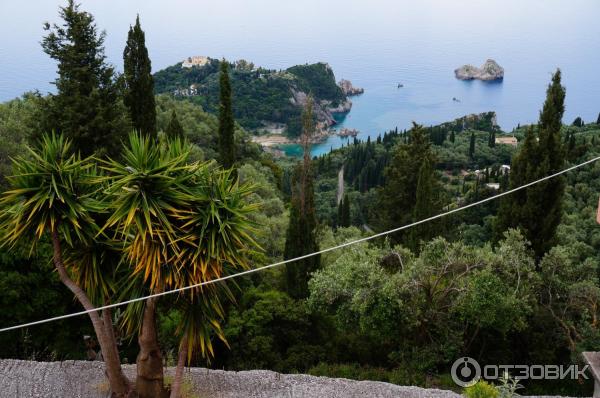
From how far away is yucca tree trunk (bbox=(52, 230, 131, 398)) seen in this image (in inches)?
237

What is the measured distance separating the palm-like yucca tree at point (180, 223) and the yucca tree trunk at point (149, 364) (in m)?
0.55

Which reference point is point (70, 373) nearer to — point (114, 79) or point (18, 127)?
point (114, 79)

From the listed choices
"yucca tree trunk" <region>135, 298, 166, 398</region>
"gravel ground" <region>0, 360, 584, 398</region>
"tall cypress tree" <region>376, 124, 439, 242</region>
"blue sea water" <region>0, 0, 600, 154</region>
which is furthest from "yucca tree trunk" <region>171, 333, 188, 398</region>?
"blue sea water" <region>0, 0, 600, 154</region>

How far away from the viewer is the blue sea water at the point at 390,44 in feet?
209

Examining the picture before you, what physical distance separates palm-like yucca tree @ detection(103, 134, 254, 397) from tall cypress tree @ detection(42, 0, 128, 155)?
4.41m

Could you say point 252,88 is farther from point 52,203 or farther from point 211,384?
point 52,203

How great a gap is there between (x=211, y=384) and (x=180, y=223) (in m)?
3.01

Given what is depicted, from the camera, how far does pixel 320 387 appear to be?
7.43m

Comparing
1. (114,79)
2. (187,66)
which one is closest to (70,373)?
(114,79)

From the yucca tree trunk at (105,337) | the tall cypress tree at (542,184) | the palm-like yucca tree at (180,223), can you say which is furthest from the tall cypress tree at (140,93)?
the tall cypress tree at (542,184)

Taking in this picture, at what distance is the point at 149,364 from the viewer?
257 inches

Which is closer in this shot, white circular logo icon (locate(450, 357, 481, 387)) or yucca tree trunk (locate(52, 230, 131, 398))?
yucca tree trunk (locate(52, 230, 131, 398))

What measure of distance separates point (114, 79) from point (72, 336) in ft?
16.1

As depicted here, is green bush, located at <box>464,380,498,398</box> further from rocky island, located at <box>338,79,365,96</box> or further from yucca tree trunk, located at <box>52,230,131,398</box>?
rocky island, located at <box>338,79,365,96</box>
